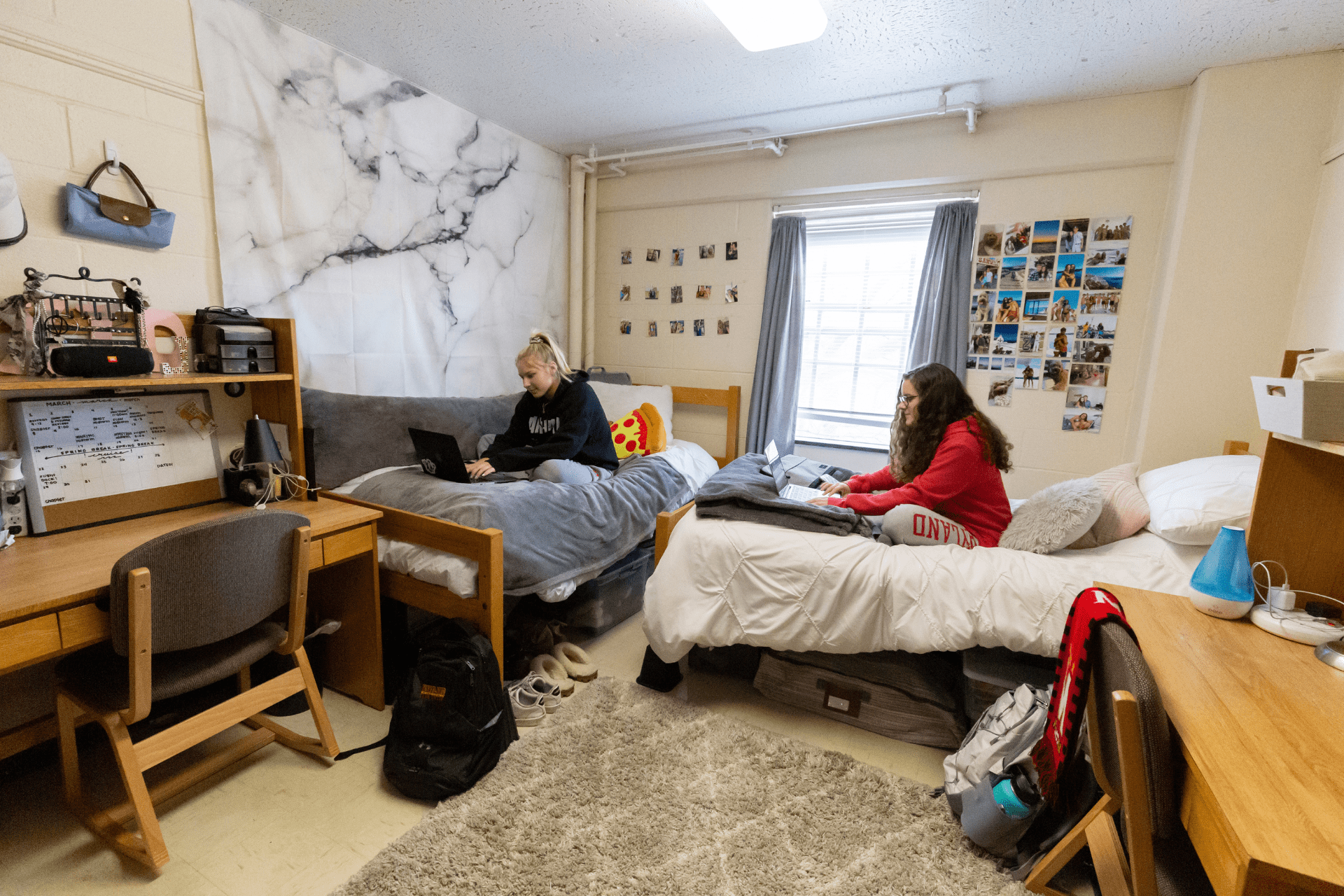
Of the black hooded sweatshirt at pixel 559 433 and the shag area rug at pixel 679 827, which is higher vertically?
the black hooded sweatshirt at pixel 559 433

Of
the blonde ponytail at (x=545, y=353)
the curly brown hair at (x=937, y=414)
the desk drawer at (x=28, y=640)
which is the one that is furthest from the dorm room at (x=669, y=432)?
the blonde ponytail at (x=545, y=353)

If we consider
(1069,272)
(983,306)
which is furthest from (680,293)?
(1069,272)

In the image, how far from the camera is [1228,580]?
134 cm

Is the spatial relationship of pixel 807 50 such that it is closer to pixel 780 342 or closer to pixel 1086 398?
pixel 780 342

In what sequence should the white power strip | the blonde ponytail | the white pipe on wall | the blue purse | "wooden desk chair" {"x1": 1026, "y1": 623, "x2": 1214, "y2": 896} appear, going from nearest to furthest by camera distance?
"wooden desk chair" {"x1": 1026, "y1": 623, "x2": 1214, "y2": 896} < the white power strip < the blue purse < the blonde ponytail < the white pipe on wall

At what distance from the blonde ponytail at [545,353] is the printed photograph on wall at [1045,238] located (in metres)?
2.30

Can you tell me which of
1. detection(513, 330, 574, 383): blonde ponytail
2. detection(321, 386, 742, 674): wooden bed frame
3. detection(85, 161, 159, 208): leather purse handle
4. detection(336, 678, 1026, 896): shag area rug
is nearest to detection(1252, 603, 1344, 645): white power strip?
detection(336, 678, 1026, 896): shag area rug

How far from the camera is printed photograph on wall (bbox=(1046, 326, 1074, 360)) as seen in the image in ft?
9.41

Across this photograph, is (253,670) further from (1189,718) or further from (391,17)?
(1189,718)

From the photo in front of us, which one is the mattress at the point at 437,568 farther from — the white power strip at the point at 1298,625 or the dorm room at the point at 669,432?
the white power strip at the point at 1298,625

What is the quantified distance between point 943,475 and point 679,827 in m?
1.32

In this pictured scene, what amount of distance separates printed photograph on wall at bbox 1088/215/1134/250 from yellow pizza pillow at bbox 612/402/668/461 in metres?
2.23

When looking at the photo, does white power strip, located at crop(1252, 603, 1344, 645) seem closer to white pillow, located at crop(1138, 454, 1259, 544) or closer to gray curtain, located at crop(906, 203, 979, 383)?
white pillow, located at crop(1138, 454, 1259, 544)

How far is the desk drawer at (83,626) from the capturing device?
1.29 metres
